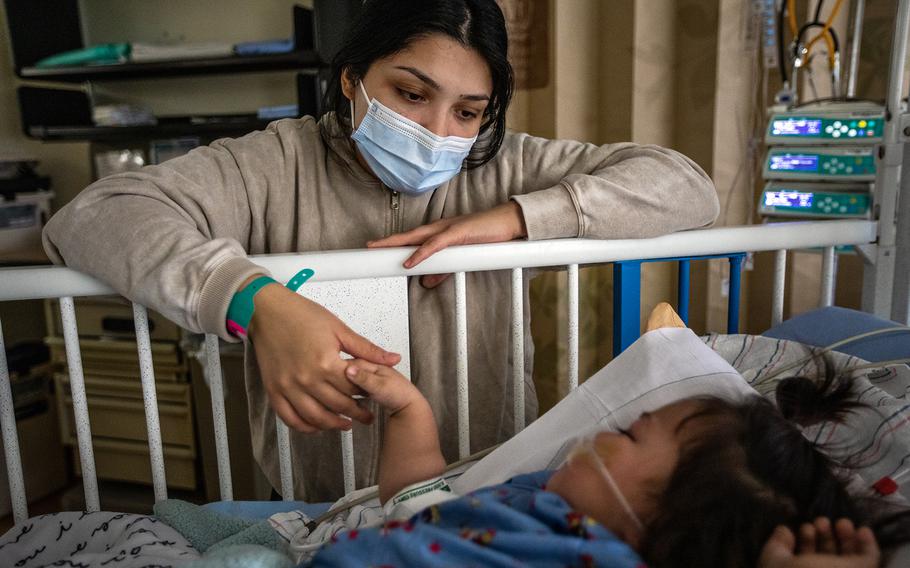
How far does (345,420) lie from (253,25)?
7.97ft

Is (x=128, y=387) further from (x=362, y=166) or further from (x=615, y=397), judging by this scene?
(x=615, y=397)

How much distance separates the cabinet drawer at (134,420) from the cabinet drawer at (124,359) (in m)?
0.10

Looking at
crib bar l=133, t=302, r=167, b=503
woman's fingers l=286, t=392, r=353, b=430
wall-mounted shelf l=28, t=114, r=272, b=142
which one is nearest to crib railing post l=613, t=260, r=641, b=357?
woman's fingers l=286, t=392, r=353, b=430

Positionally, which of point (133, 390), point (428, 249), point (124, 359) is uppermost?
point (428, 249)

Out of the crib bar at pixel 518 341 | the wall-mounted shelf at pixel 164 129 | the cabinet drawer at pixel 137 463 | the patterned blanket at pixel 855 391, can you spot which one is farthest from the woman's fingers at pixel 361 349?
the cabinet drawer at pixel 137 463

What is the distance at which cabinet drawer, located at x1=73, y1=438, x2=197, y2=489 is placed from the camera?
247 cm

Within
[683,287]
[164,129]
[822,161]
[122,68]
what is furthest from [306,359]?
[122,68]

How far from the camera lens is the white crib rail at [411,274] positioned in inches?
35.1

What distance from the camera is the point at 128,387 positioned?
245 cm

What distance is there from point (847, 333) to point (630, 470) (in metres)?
0.56

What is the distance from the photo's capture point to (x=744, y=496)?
→ 723mm

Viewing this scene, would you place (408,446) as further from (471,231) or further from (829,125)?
(829,125)

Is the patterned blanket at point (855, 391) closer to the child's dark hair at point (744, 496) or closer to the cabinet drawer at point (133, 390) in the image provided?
the child's dark hair at point (744, 496)

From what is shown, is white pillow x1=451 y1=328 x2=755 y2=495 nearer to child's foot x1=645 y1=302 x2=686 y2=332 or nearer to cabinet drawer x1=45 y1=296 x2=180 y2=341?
child's foot x1=645 y1=302 x2=686 y2=332
